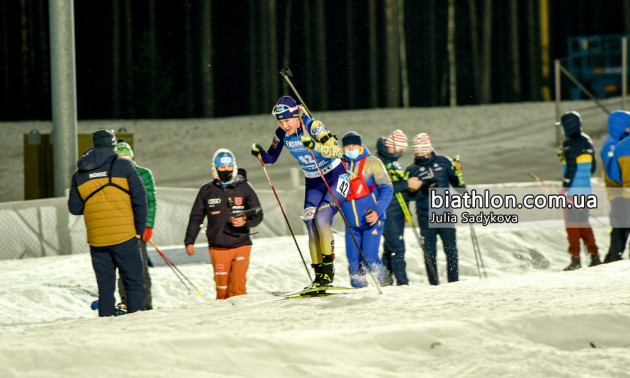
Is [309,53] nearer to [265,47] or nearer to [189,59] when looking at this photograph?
[265,47]

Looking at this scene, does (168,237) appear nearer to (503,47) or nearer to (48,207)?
(48,207)

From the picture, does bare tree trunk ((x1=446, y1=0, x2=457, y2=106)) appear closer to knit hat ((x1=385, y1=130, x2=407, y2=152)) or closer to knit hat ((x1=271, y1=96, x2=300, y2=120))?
knit hat ((x1=385, y1=130, x2=407, y2=152))

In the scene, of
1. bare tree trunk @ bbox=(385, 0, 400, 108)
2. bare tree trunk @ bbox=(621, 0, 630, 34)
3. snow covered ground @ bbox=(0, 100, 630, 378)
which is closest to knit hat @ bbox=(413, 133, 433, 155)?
snow covered ground @ bbox=(0, 100, 630, 378)

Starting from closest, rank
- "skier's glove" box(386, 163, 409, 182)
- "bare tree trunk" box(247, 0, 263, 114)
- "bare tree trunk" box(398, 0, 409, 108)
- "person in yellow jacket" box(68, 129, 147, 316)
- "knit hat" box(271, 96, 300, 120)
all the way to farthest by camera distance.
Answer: "knit hat" box(271, 96, 300, 120) → "person in yellow jacket" box(68, 129, 147, 316) → "skier's glove" box(386, 163, 409, 182) → "bare tree trunk" box(247, 0, 263, 114) → "bare tree trunk" box(398, 0, 409, 108)

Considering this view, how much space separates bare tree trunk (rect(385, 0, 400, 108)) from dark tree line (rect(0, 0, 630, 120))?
28mm

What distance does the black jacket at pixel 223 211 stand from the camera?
7.03 metres

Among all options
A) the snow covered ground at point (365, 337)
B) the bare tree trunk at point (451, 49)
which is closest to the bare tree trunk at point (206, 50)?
the bare tree trunk at point (451, 49)

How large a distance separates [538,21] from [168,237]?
16.5 metres

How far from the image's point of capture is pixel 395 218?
26.8ft

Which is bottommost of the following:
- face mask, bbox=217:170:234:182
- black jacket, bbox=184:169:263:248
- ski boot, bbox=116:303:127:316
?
ski boot, bbox=116:303:127:316

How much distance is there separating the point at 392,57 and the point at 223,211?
17.5 metres

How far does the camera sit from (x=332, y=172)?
20.5 feet

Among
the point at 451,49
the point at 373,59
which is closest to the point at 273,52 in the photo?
the point at 373,59

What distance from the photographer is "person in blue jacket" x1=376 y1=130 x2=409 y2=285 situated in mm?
Result: 8008
